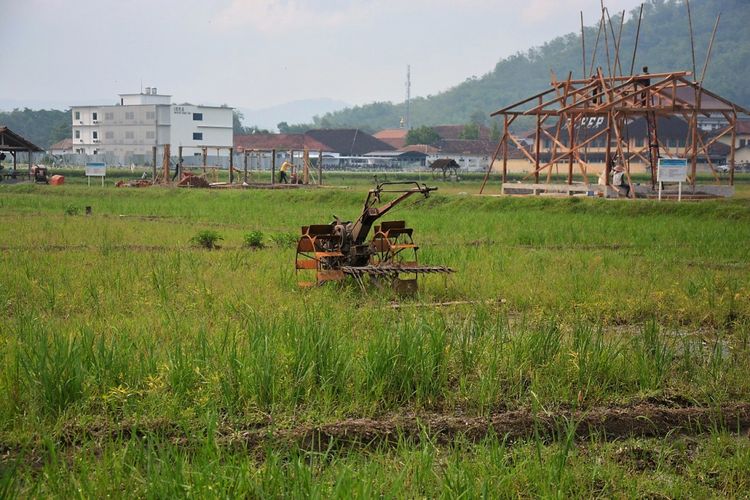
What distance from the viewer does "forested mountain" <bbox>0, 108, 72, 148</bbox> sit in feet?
333

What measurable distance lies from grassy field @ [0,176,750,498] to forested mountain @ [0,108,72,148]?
95225mm

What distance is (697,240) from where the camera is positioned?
17.0 m

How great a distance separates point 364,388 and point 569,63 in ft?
619

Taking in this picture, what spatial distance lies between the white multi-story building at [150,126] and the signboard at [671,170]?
5278 centimetres

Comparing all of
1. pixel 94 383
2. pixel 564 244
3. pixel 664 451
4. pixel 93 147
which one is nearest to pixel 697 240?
pixel 564 244

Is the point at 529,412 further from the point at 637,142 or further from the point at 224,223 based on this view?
the point at 637,142

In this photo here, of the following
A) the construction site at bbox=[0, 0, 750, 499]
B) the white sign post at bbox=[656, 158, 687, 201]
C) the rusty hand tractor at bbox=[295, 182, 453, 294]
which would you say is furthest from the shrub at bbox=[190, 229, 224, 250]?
the white sign post at bbox=[656, 158, 687, 201]

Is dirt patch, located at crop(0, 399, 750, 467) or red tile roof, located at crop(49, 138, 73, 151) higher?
red tile roof, located at crop(49, 138, 73, 151)

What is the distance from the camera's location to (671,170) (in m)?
24.4

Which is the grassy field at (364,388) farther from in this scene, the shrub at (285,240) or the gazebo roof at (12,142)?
the gazebo roof at (12,142)

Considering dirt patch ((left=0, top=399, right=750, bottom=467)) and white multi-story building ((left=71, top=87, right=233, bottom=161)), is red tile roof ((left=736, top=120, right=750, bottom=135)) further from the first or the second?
dirt patch ((left=0, top=399, right=750, bottom=467))

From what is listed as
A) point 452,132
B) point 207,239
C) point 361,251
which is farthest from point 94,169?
point 452,132

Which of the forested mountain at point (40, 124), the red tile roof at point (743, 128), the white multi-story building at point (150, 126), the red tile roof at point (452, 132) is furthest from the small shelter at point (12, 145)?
the red tile roof at point (452, 132)

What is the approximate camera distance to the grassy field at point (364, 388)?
4941 millimetres
